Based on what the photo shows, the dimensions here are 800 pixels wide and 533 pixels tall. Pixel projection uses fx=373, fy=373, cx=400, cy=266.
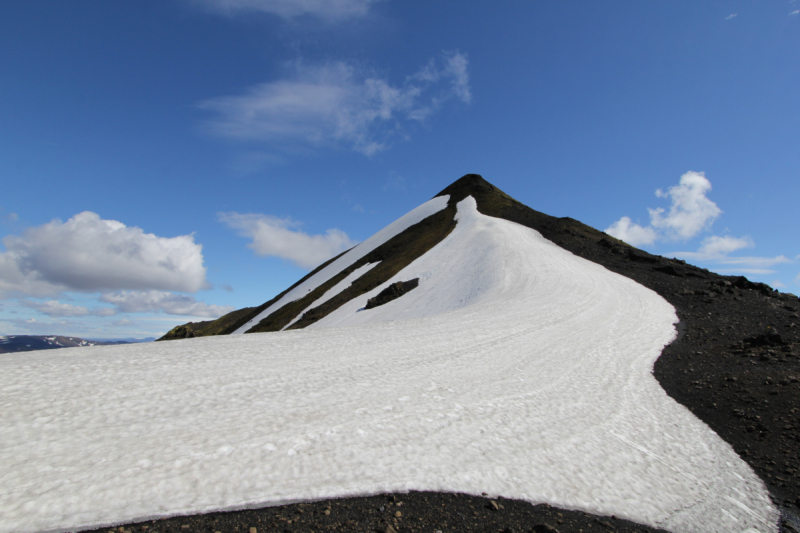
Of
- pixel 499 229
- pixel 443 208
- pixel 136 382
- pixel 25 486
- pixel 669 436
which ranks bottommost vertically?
pixel 669 436

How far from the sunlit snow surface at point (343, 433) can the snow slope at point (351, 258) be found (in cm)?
5079

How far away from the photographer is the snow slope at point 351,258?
66.4 metres

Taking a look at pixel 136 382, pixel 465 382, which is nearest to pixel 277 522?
pixel 136 382

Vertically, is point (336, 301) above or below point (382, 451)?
above

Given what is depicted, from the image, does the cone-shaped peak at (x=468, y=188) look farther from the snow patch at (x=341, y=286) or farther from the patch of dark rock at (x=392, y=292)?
the patch of dark rock at (x=392, y=292)

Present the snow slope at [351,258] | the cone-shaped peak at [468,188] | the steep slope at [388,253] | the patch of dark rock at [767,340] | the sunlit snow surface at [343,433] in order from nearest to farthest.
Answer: the sunlit snow surface at [343,433]
the patch of dark rock at [767,340]
the steep slope at [388,253]
the snow slope at [351,258]
the cone-shaped peak at [468,188]

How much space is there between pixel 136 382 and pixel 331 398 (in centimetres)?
548

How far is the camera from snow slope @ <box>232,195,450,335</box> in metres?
66.4

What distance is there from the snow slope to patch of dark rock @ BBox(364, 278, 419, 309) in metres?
27.6

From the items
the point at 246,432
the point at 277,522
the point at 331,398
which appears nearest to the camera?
the point at 277,522

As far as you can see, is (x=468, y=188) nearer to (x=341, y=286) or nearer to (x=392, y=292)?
(x=341, y=286)

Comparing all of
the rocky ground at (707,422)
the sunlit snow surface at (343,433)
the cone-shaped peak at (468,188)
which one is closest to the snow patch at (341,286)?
the cone-shaped peak at (468,188)

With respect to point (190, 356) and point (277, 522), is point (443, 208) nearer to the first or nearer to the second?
point (190, 356)

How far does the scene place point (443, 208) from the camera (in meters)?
70.9
